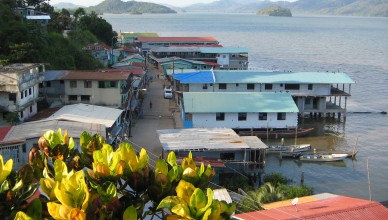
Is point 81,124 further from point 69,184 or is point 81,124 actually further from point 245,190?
point 69,184

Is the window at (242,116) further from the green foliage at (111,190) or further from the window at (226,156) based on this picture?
the green foliage at (111,190)

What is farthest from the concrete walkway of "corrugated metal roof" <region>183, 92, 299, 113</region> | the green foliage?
the green foliage

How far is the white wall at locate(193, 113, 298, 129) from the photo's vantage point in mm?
32406

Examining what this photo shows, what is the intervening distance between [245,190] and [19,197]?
1795 centimetres

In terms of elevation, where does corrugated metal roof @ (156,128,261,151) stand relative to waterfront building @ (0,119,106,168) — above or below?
below

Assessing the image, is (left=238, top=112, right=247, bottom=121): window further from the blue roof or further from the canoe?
the blue roof

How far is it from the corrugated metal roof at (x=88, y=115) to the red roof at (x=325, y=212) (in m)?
12.7

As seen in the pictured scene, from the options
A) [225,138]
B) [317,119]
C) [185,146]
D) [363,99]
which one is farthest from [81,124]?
[363,99]

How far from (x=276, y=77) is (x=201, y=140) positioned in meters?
18.1

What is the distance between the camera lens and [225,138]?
2509 cm

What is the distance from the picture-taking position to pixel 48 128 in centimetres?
2247

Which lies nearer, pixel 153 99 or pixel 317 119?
pixel 317 119

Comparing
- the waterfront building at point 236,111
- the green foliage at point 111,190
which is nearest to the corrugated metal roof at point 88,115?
the waterfront building at point 236,111

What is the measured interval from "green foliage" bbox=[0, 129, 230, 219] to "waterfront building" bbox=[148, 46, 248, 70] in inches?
2321
